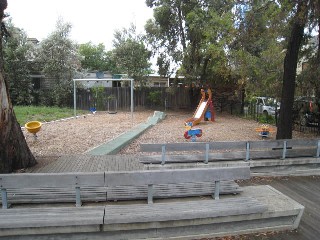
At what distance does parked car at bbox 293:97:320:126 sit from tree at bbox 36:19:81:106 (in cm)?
1696

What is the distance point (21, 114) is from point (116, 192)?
14.2 m

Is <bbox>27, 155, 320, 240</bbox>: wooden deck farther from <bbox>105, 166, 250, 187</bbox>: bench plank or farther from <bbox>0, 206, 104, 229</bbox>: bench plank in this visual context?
<bbox>0, 206, 104, 229</bbox>: bench plank

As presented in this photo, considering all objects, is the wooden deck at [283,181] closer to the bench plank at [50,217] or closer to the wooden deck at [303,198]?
the wooden deck at [303,198]

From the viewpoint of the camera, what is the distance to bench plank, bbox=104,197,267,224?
3797mm

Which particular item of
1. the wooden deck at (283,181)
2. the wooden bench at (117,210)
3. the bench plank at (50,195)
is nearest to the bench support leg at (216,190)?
the wooden bench at (117,210)

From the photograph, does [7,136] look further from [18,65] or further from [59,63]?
[18,65]

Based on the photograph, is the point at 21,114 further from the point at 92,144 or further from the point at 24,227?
the point at 24,227

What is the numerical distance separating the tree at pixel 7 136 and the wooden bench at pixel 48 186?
6.21ft

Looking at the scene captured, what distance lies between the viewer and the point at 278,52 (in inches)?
470

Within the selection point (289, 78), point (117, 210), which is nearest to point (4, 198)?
point (117, 210)

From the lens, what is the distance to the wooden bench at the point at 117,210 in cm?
365

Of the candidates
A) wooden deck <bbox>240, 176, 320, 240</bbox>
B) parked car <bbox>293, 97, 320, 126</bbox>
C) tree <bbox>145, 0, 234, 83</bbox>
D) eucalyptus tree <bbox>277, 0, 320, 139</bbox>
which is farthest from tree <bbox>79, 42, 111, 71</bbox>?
wooden deck <bbox>240, 176, 320, 240</bbox>

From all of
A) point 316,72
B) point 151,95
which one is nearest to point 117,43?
point 151,95

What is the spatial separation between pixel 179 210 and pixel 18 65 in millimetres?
22699
